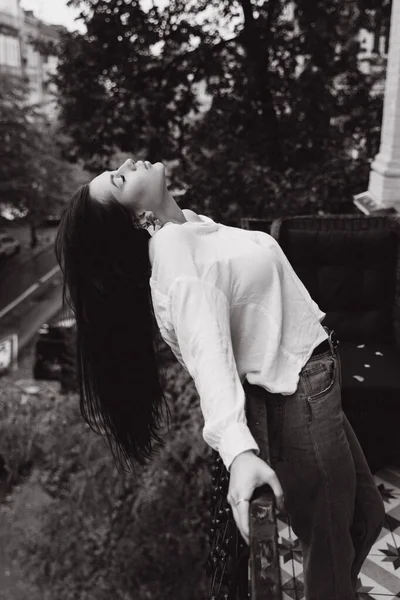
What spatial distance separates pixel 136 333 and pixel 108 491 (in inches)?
248

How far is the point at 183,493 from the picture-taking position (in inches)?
258

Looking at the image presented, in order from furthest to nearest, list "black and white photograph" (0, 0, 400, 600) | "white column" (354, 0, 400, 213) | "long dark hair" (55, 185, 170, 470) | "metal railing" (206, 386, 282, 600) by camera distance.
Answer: "white column" (354, 0, 400, 213)
"long dark hair" (55, 185, 170, 470)
"black and white photograph" (0, 0, 400, 600)
"metal railing" (206, 386, 282, 600)

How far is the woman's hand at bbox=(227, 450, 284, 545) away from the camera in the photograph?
1295 mm

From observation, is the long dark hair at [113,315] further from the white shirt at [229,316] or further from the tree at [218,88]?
the tree at [218,88]

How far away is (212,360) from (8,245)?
27.7 metres

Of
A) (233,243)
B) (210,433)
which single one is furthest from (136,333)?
(210,433)

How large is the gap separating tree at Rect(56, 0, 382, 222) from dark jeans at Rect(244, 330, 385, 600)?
22.8 feet

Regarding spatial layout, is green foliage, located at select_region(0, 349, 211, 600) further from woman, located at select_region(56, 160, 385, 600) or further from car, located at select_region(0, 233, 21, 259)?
car, located at select_region(0, 233, 21, 259)

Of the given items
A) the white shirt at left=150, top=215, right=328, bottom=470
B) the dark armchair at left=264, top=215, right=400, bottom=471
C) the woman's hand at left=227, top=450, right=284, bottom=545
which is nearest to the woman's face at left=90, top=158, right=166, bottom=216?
the white shirt at left=150, top=215, right=328, bottom=470

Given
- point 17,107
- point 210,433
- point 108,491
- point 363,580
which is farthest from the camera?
point 17,107

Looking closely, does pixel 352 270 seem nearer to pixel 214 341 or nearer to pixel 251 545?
pixel 214 341

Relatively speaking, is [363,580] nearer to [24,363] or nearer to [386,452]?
[386,452]

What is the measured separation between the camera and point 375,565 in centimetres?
315

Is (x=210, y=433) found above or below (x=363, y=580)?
above
